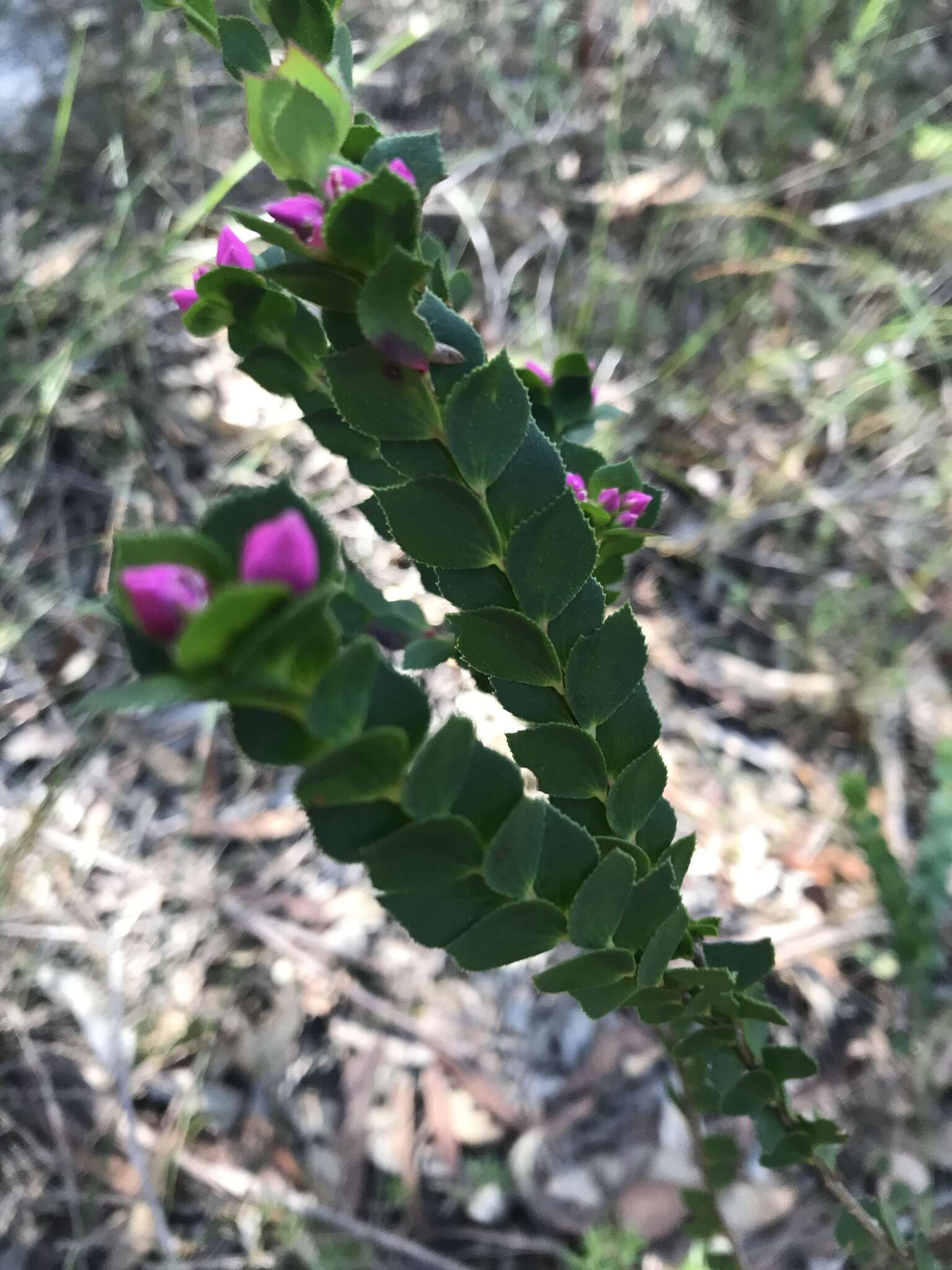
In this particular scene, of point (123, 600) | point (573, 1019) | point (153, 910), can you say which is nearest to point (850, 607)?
point (573, 1019)

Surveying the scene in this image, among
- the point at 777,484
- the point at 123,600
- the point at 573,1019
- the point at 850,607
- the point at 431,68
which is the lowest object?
the point at 573,1019

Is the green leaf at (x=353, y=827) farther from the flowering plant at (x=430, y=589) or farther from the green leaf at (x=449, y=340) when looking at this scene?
the green leaf at (x=449, y=340)

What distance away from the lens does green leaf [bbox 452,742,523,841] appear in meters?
0.35

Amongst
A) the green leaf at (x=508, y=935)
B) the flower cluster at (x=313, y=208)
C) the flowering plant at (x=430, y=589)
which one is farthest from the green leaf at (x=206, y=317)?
the green leaf at (x=508, y=935)

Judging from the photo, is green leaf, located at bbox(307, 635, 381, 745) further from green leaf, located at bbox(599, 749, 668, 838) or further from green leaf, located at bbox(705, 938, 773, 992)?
green leaf, located at bbox(705, 938, 773, 992)

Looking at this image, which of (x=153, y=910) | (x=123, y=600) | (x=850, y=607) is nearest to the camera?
(x=123, y=600)

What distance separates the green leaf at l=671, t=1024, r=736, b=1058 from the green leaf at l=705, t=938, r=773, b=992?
0.03 m

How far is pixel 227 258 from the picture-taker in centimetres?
42

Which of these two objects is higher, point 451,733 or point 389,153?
point 389,153

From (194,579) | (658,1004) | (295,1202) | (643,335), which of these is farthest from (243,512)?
(643,335)

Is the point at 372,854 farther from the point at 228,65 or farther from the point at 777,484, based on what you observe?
the point at 777,484

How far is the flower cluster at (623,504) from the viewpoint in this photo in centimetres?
52

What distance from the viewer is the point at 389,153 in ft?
1.28

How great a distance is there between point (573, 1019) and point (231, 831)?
581mm
